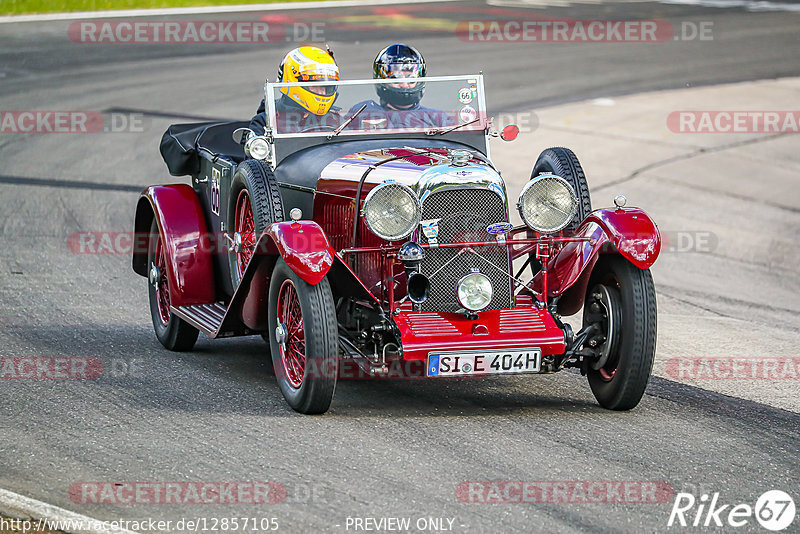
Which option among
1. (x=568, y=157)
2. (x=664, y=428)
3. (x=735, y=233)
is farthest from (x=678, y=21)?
(x=664, y=428)

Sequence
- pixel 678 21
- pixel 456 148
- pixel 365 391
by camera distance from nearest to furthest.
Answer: pixel 365 391 < pixel 456 148 < pixel 678 21

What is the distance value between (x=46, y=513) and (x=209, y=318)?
106 inches

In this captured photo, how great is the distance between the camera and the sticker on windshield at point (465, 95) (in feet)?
26.4

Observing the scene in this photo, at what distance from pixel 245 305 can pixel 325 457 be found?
1.63 m

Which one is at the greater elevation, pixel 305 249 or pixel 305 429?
pixel 305 249

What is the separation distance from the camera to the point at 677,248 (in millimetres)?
12273

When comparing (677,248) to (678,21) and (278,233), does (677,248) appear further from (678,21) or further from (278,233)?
(678,21)
